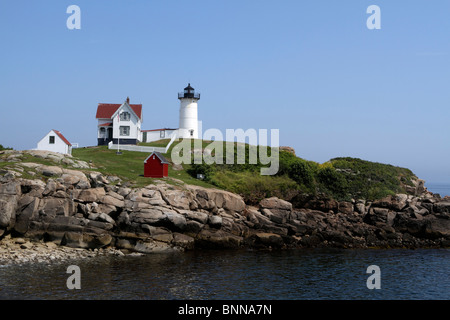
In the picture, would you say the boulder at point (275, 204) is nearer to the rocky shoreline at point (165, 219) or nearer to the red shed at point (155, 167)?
the rocky shoreline at point (165, 219)

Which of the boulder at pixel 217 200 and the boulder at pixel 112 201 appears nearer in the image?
the boulder at pixel 112 201

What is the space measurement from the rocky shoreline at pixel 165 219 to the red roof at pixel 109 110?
2350cm

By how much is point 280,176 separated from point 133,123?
989 inches

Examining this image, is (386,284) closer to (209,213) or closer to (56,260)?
(209,213)

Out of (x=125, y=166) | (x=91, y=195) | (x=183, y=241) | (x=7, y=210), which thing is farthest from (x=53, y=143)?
(x=183, y=241)

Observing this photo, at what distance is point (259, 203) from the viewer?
45688 mm

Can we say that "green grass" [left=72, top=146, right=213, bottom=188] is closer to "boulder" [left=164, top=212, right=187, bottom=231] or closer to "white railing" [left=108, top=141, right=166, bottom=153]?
"white railing" [left=108, top=141, right=166, bottom=153]

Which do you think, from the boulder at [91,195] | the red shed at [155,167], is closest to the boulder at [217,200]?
the red shed at [155,167]

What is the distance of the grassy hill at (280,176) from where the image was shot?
4862cm

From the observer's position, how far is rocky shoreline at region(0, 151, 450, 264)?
36.0 m

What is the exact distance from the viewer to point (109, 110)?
232 ft

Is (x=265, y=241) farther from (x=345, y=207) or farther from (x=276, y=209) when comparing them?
(x=345, y=207)

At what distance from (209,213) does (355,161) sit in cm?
3583

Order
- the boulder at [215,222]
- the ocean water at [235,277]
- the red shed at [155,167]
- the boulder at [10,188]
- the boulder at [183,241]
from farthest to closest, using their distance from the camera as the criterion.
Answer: the red shed at [155,167] < the boulder at [215,222] < the boulder at [183,241] < the boulder at [10,188] < the ocean water at [235,277]
